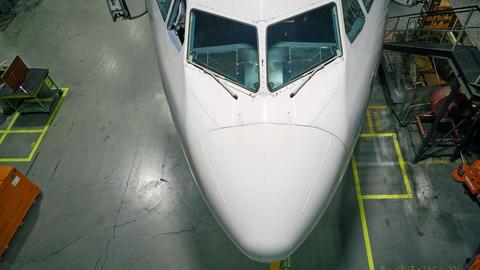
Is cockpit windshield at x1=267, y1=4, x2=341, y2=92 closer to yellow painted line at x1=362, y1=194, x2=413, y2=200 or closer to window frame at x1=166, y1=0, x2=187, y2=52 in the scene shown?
window frame at x1=166, y1=0, x2=187, y2=52

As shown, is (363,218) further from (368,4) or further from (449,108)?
(368,4)

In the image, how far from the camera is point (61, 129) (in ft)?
31.9

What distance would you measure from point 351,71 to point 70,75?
965cm

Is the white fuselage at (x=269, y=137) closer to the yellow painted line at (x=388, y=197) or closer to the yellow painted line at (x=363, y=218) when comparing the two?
the yellow painted line at (x=363, y=218)

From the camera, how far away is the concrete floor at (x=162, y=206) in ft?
23.0

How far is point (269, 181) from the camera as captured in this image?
3.69 metres

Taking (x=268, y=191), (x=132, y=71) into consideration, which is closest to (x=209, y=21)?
(x=268, y=191)

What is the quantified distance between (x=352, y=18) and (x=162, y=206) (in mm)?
5566

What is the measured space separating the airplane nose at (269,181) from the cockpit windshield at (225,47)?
855mm

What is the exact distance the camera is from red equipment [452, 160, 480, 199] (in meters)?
7.27

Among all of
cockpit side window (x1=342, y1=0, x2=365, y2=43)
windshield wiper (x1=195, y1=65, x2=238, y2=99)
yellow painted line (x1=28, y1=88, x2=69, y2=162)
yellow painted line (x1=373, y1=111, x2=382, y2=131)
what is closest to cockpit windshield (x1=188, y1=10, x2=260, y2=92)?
windshield wiper (x1=195, y1=65, x2=238, y2=99)

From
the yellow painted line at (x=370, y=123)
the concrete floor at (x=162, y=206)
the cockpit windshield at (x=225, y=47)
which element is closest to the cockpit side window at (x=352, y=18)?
the cockpit windshield at (x=225, y=47)

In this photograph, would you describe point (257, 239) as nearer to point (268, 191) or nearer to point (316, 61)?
point (268, 191)

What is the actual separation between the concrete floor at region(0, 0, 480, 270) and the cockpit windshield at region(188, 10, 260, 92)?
405 centimetres
